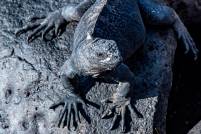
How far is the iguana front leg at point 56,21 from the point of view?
514cm

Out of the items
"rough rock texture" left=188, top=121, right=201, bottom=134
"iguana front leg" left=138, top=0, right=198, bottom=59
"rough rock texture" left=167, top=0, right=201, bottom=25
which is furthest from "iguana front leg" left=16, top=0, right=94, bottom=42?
"rough rock texture" left=188, top=121, right=201, bottom=134

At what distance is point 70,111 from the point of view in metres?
4.70

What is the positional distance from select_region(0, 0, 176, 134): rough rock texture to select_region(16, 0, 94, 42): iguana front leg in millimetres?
75

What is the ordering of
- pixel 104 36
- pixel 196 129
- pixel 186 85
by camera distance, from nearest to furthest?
pixel 104 36
pixel 196 129
pixel 186 85

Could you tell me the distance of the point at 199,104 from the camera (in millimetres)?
5785

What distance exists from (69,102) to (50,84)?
28cm

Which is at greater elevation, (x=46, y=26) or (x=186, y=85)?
(x=46, y=26)

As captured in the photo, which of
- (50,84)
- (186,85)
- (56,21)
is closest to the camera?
(50,84)

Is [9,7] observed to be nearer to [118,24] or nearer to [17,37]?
[17,37]

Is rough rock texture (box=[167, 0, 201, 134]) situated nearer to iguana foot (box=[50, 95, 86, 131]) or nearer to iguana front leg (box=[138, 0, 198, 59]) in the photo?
iguana front leg (box=[138, 0, 198, 59])

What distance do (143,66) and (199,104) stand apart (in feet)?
3.62

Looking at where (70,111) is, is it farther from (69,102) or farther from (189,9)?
(189,9)

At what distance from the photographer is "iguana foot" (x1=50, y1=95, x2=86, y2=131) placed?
464 cm

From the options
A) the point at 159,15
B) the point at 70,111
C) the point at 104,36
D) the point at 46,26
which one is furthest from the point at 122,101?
the point at 46,26
